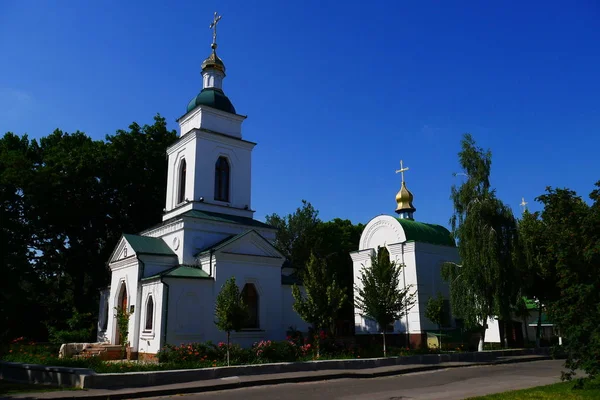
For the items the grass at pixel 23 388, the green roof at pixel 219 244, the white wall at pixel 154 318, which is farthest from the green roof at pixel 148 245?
the grass at pixel 23 388

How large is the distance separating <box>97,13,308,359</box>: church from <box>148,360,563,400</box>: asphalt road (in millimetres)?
7275

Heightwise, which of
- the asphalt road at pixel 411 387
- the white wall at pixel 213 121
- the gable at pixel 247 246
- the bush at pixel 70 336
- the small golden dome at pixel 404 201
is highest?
the white wall at pixel 213 121

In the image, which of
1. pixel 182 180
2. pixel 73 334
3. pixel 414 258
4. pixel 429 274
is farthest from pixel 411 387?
pixel 73 334

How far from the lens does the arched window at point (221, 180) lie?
25.2 metres

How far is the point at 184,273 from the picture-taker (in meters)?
20.3

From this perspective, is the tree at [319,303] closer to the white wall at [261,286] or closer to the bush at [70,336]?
the white wall at [261,286]

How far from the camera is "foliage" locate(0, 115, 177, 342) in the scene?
2889 cm

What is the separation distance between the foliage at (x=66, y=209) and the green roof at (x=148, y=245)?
9.38m

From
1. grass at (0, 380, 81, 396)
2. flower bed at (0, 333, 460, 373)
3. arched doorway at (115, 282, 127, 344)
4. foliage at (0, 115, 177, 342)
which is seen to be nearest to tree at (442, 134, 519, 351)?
flower bed at (0, 333, 460, 373)

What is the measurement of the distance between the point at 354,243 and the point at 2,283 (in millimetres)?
26831

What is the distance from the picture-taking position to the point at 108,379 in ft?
41.3

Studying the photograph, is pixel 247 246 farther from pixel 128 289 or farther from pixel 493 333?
pixel 493 333

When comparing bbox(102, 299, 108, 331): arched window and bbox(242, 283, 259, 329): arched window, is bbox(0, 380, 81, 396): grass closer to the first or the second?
bbox(242, 283, 259, 329): arched window

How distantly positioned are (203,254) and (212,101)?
348 inches
